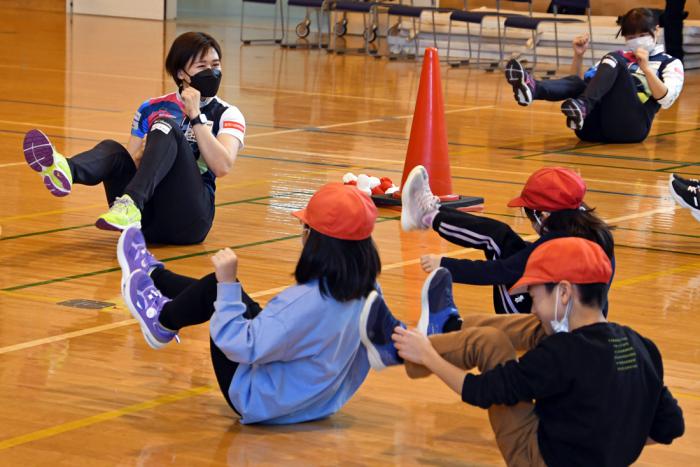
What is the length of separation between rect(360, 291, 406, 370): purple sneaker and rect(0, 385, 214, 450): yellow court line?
61 centimetres

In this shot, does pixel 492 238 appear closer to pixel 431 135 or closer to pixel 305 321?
pixel 305 321

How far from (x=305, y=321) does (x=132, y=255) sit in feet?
2.88

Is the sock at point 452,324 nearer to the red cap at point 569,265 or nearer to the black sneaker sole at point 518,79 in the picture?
the red cap at point 569,265

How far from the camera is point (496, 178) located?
746 cm

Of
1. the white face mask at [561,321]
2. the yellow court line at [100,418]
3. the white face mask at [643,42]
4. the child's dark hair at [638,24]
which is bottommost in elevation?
the yellow court line at [100,418]

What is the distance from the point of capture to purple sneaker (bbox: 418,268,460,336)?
3480 mm

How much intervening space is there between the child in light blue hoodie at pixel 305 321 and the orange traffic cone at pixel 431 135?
3.31 m

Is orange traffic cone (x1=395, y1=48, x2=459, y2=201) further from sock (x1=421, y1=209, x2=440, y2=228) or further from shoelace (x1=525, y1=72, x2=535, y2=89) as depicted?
sock (x1=421, y1=209, x2=440, y2=228)

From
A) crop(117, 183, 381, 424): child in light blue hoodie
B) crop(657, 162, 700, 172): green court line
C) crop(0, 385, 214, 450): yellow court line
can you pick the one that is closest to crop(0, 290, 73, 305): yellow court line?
crop(0, 385, 214, 450): yellow court line

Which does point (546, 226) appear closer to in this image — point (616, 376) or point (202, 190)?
point (616, 376)

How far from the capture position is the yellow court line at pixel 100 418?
→ 3143 millimetres

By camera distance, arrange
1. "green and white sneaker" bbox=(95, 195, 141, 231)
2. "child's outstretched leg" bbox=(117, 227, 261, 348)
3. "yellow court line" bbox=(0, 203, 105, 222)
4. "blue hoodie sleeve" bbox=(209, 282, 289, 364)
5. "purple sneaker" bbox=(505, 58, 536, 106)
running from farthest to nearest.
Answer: "purple sneaker" bbox=(505, 58, 536, 106)
"yellow court line" bbox=(0, 203, 105, 222)
"green and white sneaker" bbox=(95, 195, 141, 231)
"child's outstretched leg" bbox=(117, 227, 261, 348)
"blue hoodie sleeve" bbox=(209, 282, 289, 364)

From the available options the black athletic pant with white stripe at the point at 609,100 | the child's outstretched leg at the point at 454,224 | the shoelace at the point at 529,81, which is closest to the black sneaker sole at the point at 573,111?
the black athletic pant with white stripe at the point at 609,100

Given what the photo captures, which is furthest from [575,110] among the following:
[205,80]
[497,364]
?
[497,364]
